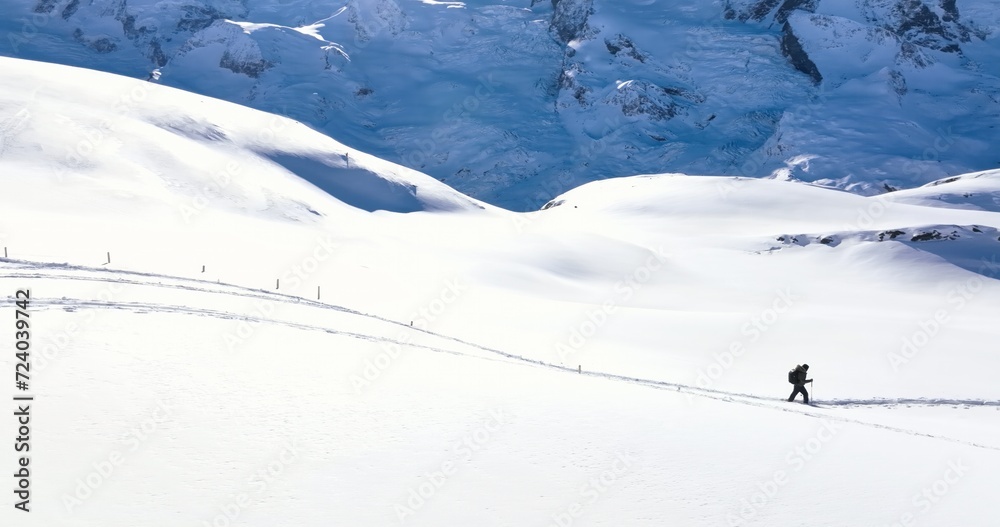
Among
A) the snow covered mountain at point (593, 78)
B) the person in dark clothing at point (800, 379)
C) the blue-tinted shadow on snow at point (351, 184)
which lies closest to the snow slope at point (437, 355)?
the blue-tinted shadow on snow at point (351, 184)

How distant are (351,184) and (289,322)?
44.2 m

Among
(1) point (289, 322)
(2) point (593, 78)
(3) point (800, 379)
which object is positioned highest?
(1) point (289, 322)

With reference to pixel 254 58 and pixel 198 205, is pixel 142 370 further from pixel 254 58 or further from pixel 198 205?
pixel 254 58

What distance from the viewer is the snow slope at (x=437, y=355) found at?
36.9ft

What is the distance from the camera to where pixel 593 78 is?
15938 centimetres

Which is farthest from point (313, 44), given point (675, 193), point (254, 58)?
point (675, 193)

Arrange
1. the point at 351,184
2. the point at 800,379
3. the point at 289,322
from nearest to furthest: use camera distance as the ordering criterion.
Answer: the point at 289,322 → the point at 800,379 → the point at 351,184

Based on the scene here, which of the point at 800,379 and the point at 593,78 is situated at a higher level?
the point at 800,379

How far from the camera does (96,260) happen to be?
90.3 feet

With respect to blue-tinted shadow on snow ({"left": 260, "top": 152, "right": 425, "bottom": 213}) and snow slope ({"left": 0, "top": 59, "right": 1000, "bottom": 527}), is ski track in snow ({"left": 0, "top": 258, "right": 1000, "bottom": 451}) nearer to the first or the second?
snow slope ({"left": 0, "top": 59, "right": 1000, "bottom": 527})

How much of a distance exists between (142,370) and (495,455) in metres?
6.20

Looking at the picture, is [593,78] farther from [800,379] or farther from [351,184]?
[800,379]

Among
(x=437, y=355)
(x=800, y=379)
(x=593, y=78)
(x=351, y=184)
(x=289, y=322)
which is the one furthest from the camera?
(x=593, y=78)

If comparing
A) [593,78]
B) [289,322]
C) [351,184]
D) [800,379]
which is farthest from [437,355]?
[593,78]
